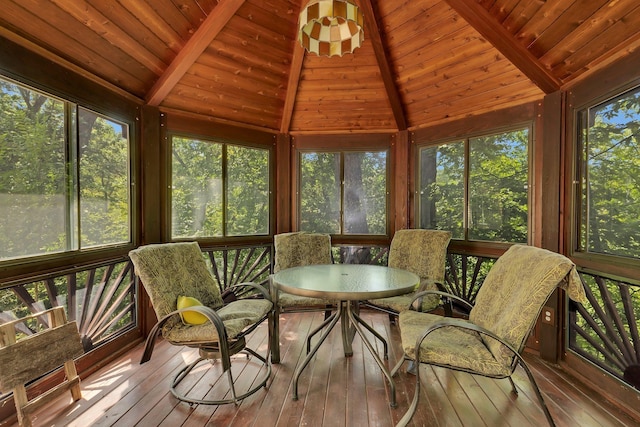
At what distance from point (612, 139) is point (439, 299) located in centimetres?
182

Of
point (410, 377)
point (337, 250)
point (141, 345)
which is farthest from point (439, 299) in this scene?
point (141, 345)

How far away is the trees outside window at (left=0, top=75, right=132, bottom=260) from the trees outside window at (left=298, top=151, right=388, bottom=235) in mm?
2091

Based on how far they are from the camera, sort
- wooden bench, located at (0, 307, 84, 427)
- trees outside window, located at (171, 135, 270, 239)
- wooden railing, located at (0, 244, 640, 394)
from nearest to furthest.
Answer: wooden bench, located at (0, 307, 84, 427)
wooden railing, located at (0, 244, 640, 394)
trees outside window, located at (171, 135, 270, 239)

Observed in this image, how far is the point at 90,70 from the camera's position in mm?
2467

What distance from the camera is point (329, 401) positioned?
201 centimetres

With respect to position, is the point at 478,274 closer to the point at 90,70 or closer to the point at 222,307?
the point at 222,307

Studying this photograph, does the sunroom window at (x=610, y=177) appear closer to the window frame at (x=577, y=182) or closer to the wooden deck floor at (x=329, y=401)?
the window frame at (x=577, y=182)

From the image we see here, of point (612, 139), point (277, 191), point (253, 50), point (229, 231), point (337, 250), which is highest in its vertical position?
point (253, 50)

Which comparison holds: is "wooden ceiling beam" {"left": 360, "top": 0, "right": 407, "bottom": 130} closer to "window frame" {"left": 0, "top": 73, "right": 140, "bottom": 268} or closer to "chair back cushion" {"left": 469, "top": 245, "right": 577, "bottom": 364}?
"chair back cushion" {"left": 469, "top": 245, "right": 577, "bottom": 364}

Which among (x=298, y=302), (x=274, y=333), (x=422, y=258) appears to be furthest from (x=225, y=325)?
(x=422, y=258)

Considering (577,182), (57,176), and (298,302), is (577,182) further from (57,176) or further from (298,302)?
(57,176)

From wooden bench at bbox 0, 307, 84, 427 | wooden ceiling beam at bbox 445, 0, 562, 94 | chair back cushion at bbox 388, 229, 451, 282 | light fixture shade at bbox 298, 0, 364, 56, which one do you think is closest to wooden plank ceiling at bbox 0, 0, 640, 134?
wooden ceiling beam at bbox 445, 0, 562, 94

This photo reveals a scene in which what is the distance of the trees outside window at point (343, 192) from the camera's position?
403 cm

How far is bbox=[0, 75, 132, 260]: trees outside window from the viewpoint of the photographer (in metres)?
1.95
